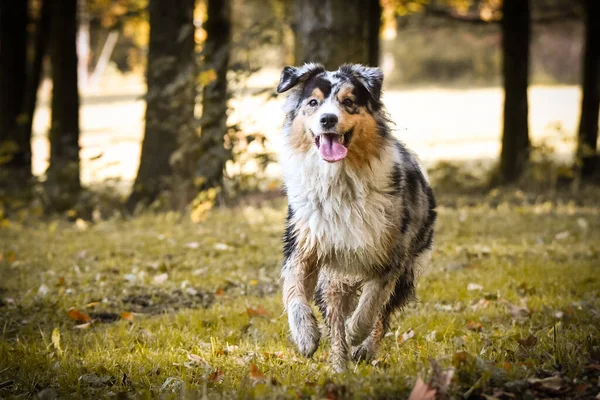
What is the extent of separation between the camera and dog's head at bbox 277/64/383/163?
4.96m

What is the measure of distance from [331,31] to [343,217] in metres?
4.54

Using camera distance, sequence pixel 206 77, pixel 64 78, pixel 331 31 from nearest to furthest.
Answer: pixel 331 31 < pixel 206 77 < pixel 64 78

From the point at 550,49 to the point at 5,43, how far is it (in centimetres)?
3673

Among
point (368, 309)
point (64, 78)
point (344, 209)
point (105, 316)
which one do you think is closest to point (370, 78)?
point (344, 209)

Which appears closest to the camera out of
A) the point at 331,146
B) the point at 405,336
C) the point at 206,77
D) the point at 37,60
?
→ the point at 331,146

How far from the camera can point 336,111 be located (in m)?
4.94

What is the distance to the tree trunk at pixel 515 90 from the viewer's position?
1430 cm

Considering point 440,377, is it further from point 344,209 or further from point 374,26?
point 374,26

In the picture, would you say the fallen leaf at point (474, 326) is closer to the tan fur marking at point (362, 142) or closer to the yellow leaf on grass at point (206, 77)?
the tan fur marking at point (362, 142)

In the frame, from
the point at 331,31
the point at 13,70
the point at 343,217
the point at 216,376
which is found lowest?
the point at 216,376

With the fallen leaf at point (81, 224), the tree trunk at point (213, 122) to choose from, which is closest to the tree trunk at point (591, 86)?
the tree trunk at point (213, 122)

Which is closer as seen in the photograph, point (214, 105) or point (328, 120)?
point (328, 120)

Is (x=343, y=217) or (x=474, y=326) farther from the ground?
(x=343, y=217)

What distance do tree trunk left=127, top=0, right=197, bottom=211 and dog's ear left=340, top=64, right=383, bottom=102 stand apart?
19.7ft
